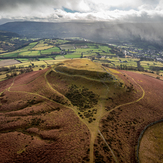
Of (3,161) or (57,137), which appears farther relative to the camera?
(57,137)

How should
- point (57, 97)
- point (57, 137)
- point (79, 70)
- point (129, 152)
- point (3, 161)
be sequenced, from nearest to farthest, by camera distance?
point (3, 161), point (129, 152), point (57, 137), point (57, 97), point (79, 70)

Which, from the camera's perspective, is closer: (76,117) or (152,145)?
(152,145)

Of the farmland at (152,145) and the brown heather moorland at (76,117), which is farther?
the farmland at (152,145)

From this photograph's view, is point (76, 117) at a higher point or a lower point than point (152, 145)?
higher

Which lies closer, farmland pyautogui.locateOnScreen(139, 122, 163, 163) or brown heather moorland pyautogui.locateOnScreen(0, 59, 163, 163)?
brown heather moorland pyautogui.locateOnScreen(0, 59, 163, 163)

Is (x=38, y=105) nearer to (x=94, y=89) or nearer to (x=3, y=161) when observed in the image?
(x=3, y=161)

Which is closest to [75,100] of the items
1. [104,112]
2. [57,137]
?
[104,112]

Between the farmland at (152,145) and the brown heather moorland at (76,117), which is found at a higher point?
the brown heather moorland at (76,117)

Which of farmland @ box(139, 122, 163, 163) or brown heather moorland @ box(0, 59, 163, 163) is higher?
brown heather moorland @ box(0, 59, 163, 163)
